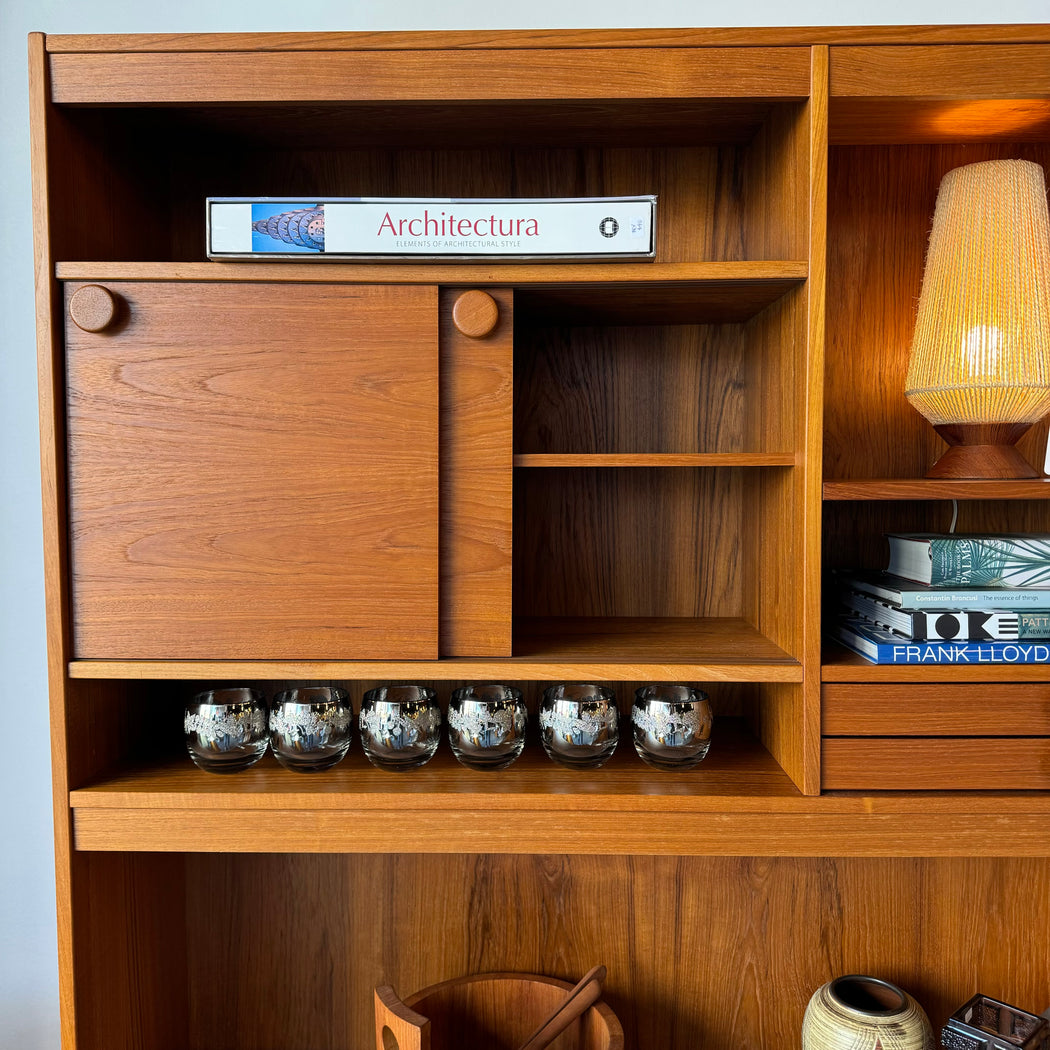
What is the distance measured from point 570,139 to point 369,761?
90 cm

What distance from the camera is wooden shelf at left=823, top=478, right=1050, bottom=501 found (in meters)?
0.98

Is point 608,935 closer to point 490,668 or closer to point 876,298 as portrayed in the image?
point 490,668

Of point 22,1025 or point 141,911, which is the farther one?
point 22,1025

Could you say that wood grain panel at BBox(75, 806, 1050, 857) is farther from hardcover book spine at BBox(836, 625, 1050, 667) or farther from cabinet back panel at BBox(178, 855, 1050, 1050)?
cabinet back panel at BBox(178, 855, 1050, 1050)

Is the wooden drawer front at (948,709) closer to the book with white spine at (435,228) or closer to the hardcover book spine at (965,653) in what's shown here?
the hardcover book spine at (965,653)

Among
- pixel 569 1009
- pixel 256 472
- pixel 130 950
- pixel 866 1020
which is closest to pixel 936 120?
Result: pixel 256 472

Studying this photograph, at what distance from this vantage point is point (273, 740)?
3.64ft

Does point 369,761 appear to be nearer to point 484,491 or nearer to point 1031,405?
point 484,491

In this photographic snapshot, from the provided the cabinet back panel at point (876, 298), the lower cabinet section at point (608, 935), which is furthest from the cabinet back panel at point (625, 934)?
the cabinet back panel at point (876, 298)

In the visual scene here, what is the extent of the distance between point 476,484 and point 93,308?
0.49m

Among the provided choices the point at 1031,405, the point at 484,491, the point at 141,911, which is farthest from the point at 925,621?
the point at 141,911

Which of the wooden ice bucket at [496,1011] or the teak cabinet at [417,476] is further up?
the teak cabinet at [417,476]

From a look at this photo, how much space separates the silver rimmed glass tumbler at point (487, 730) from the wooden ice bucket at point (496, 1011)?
0.38 meters

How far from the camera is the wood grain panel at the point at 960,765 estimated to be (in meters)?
1.00
